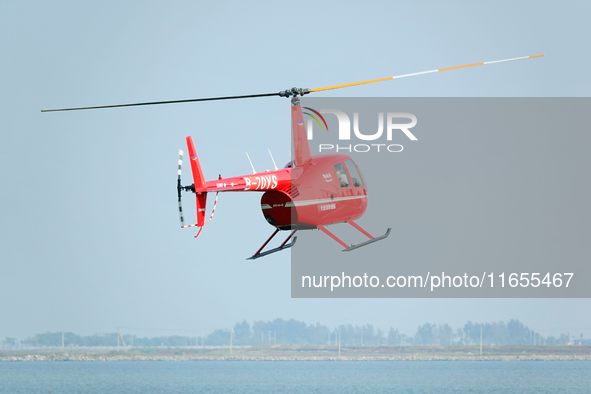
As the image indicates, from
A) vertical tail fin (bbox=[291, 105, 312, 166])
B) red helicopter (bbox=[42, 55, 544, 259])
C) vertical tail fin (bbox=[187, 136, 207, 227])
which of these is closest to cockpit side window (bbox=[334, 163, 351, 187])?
red helicopter (bbox=[42, 55, 544, 259])

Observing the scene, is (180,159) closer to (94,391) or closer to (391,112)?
(391,112)

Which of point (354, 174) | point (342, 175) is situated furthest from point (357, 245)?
point (354, 174)

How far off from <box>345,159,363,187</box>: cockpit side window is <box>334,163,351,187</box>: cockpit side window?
0.21m

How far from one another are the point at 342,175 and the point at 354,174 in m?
0.57

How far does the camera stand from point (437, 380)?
10638cm

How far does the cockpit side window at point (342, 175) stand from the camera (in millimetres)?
18172

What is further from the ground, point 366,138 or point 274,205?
point 366,138

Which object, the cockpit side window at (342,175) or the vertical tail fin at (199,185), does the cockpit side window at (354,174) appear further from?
the vertical tail fin at (199,185)

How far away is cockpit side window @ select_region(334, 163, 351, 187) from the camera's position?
18.2 meters

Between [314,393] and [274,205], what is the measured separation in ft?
218

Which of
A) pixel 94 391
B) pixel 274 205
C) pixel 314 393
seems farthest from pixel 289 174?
pixel 94 391

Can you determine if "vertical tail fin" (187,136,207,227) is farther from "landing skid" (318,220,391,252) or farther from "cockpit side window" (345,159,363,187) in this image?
"cockpit side window" (345,159,363,187)

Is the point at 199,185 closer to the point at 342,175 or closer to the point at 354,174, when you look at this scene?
the point at 342,175

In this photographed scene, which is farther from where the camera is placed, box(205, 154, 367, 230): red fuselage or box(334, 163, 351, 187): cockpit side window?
box(334, 163, 351, 187): cockpit side window
